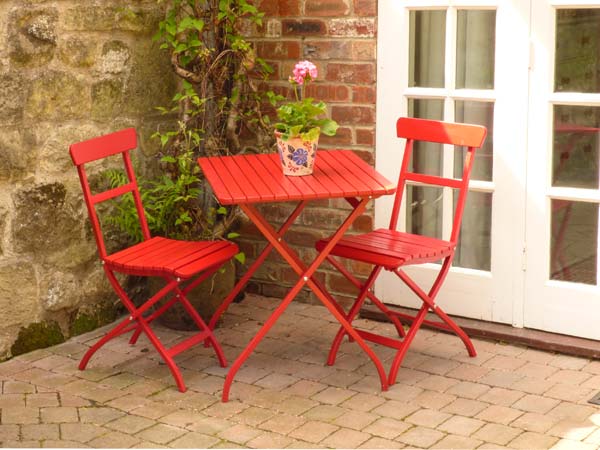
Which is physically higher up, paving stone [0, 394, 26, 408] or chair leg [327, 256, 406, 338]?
chair leg [327, 256, 406, 338]

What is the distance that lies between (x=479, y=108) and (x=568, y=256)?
2.74 ft

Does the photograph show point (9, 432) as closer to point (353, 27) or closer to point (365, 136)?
point (365, 136)

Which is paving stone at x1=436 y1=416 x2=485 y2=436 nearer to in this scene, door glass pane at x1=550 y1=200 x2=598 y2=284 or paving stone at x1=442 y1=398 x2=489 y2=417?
paving stone at x1=442 y1=398 x2=489 y2=417

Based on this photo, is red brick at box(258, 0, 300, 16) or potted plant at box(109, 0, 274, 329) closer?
potted plant at box(109, 0, 274, 329)

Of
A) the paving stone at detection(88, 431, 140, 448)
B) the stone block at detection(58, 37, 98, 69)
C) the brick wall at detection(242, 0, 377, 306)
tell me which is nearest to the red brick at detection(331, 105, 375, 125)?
the brick wall at detection(242, 0, 377, 306)

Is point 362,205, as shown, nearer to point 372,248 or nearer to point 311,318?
point 372,248

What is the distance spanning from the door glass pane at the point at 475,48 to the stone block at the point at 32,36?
6.38 feet

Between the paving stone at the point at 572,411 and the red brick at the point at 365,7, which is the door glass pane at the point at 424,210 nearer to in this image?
the red brick at the point at 365,7

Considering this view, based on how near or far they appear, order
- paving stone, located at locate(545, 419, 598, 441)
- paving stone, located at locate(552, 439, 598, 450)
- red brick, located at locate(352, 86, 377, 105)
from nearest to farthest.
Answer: paving stone, located at locate(552, 439, 598, 450), paving stone, located at locate(545, 419, 598, 441), red brick, located at locate(352, 86, 377, 105)

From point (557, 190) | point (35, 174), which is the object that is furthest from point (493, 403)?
point (35, 174)

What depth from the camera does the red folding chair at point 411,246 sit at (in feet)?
15.4

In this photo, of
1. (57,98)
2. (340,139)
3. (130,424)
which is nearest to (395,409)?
(130,424)

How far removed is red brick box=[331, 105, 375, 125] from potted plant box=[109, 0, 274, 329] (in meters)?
0.37

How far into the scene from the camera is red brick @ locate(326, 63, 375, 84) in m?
5.51
